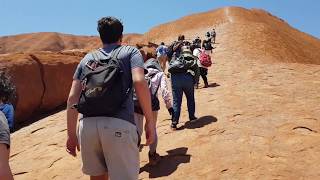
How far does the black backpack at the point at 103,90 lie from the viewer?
4125 mm

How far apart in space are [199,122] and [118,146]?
5.52m

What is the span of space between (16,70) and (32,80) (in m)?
0.59

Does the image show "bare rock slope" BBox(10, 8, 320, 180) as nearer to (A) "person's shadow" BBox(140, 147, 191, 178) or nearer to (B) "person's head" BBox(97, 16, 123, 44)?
(A) "person's shadow" BBox(140, 147, 191, 178)

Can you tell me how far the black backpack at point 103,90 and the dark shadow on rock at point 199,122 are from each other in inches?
195

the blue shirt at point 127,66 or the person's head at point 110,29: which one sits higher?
the person's head at point 110,29

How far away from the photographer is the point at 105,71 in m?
4.22

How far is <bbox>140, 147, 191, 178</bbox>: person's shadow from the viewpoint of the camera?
7098 mm

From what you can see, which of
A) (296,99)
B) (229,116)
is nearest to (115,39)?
(229,116)

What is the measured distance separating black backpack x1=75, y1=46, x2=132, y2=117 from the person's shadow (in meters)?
3.03

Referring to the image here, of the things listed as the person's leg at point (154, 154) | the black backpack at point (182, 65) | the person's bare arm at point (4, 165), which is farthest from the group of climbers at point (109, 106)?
the black backpack at point (182, 65)

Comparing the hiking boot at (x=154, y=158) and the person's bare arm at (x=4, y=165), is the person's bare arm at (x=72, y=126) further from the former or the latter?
the hiking boot at (x=154, y=158)

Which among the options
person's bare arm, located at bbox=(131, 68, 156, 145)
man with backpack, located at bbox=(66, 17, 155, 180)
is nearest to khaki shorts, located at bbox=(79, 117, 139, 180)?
man with backpack, located at bbox=(66, 17, 155, 180)

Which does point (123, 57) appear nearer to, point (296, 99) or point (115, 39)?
point (115, 39)

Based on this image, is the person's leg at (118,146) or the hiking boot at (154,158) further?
the hiking boot at (154,158)
